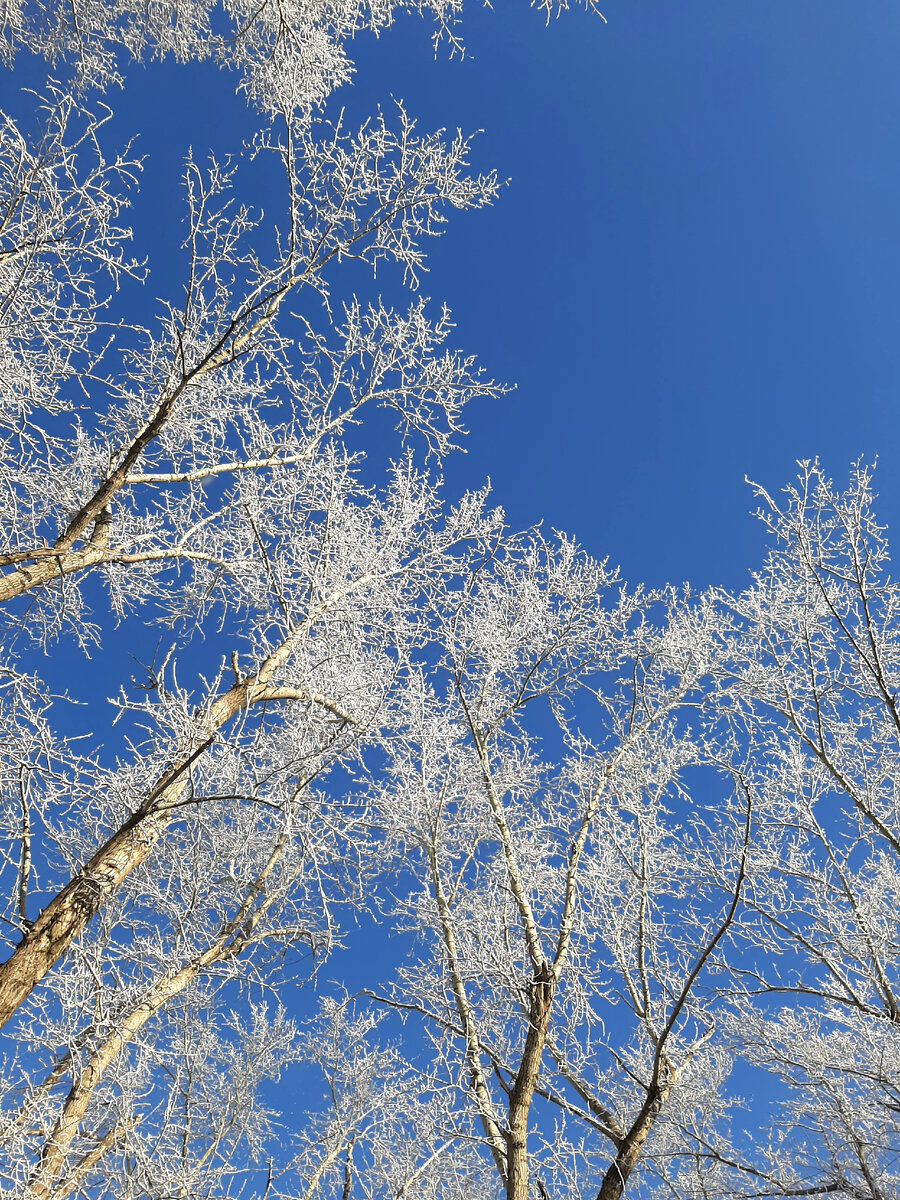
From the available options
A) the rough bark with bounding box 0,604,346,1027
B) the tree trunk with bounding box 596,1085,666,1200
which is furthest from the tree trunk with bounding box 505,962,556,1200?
the rough bark with bounding box 0,604,346,1027

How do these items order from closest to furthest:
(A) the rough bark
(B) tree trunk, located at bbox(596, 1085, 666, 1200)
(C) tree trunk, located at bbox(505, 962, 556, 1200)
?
1. (A) the rough bark
2. (B) tree trunk, located at bbox(596, 1085, 666, 1200)
3. (C) tree trunk, located at bbox(505, 962, 556, 1200)

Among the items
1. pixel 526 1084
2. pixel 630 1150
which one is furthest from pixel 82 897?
pixel 630 1150

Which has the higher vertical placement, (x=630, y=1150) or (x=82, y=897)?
(x=630, y=1150)

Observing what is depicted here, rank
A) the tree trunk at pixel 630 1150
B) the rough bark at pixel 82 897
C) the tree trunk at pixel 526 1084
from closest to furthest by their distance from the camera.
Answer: the rough bark at pixel 82 897 → the tree trunk at pixel 630 1150 → the tree trunk at pixel 526 1084

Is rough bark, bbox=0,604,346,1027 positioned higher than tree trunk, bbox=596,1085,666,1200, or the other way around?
tree trunk, bbox=596,1085,666,1200

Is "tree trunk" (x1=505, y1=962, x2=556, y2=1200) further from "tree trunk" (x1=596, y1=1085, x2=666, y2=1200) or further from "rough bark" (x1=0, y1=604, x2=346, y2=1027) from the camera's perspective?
"rough bark" (x1=0, y1=604, x2=346, y2=1027)

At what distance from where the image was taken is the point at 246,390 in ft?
18.6

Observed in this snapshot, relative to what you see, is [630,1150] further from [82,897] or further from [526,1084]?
[82,897]

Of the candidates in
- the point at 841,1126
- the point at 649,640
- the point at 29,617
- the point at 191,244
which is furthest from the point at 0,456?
the point at 841,1126

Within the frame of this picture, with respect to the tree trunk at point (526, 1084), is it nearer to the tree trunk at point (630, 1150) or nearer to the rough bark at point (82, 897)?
the tree trunk at point (630, 1150)

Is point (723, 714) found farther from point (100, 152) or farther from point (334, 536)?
point (100, 152)

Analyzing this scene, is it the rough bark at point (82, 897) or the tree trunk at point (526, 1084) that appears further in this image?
the tree trunk at point (526, 1084)

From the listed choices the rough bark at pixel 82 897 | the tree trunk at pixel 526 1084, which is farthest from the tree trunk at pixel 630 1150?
the rough bark at pixel 82 897

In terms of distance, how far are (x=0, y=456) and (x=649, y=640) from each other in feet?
17.2
